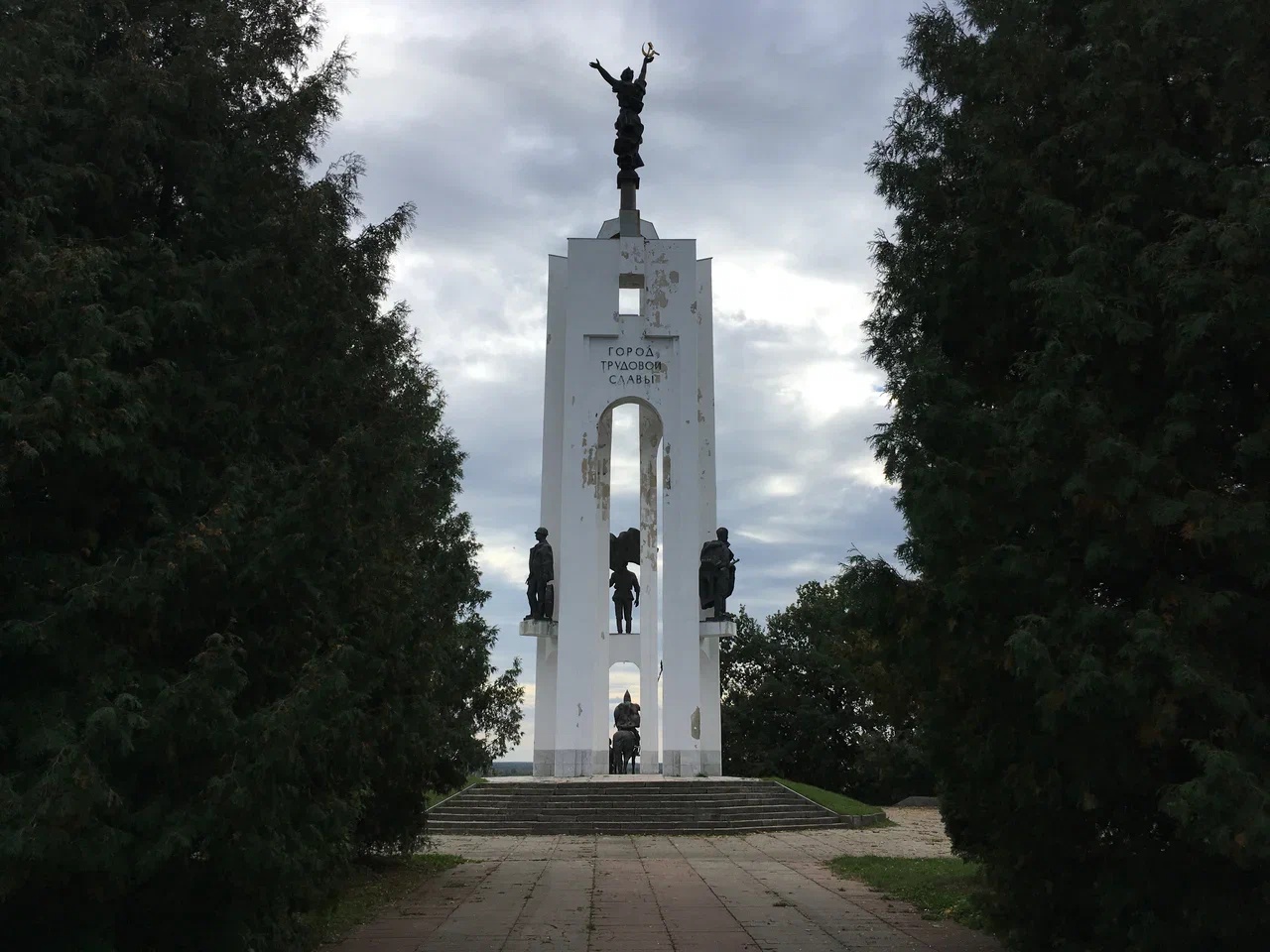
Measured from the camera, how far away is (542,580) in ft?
68.3

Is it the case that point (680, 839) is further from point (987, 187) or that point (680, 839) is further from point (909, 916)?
point (987, 187)

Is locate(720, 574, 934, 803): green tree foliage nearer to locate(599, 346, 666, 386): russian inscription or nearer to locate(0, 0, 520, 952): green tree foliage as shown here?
locate(599, 346, 666, 386): russian inscription

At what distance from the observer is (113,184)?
598 centimetres

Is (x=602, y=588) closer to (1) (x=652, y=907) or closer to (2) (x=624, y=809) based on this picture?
(2) (x=624, y=809)

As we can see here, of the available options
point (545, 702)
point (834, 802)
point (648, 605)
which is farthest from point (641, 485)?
point (834, 802)

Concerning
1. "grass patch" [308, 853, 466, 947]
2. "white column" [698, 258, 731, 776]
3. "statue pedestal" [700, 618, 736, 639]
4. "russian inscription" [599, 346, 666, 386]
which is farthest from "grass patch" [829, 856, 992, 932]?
"russian inscription" [599, 346, 666, 386]

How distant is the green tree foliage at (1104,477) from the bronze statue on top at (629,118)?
1665cm

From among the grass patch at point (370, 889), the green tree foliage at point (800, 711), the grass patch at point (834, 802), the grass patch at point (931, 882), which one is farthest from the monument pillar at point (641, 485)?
the green tree foliage at point (800, 711)

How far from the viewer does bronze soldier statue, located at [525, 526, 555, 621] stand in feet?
68.3

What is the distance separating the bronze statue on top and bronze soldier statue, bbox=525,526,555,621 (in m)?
7.52

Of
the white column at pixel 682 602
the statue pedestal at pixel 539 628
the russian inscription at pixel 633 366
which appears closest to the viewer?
the white column at pixel 682 602

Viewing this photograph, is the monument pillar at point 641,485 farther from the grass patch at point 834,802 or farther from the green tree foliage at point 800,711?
the green tree foliage at point 800,711

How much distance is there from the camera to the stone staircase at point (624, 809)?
55.4ft

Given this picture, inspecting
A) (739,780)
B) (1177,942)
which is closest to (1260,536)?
(1177,942)
